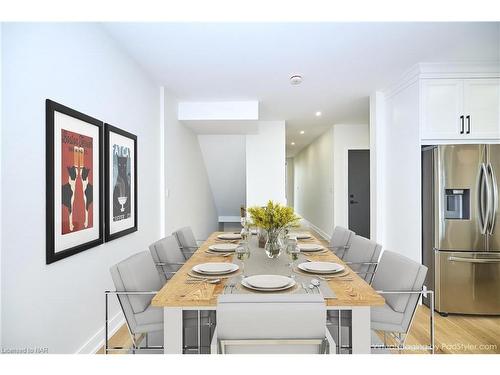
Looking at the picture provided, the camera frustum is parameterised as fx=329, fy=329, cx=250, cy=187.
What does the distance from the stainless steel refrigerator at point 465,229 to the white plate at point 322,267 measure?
70.5 inches

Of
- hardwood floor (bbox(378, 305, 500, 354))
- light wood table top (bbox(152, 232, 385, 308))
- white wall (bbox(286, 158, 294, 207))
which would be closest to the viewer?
light wood table top (bbox(152, 232, 385, 308))

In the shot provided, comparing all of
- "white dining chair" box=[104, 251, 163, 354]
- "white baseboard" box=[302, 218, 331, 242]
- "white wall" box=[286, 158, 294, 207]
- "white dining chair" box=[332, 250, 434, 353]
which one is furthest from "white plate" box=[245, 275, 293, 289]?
"white wall" box=[286, 158, 294, 207]

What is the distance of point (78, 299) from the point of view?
2.22 metres

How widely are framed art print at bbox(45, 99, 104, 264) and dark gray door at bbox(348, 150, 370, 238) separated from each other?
5.28 metres

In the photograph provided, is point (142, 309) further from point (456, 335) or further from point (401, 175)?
point (401, 175)

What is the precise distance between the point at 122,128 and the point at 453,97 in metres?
3.23

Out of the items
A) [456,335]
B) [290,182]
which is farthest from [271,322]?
[290,182]

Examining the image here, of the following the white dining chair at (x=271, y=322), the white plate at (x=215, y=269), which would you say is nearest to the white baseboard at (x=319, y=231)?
the white plate at (x=215, y=269)

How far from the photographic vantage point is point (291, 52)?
296 cm

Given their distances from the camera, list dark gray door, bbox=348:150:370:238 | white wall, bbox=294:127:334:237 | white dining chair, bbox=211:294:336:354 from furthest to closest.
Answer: white wall, bbox=294:127:334:237 → dark gray door, bbox=348:150:370:238 → white dining chair, bbox=211:294:336:354

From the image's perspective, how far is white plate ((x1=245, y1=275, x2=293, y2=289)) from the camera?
5.28ft

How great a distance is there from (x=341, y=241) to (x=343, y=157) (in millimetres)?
3807

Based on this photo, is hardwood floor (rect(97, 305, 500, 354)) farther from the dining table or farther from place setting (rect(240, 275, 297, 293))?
place setting (rect(240, 275, 297, 293))

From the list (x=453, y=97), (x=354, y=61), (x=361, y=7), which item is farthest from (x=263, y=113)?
(x=361, y=7)
